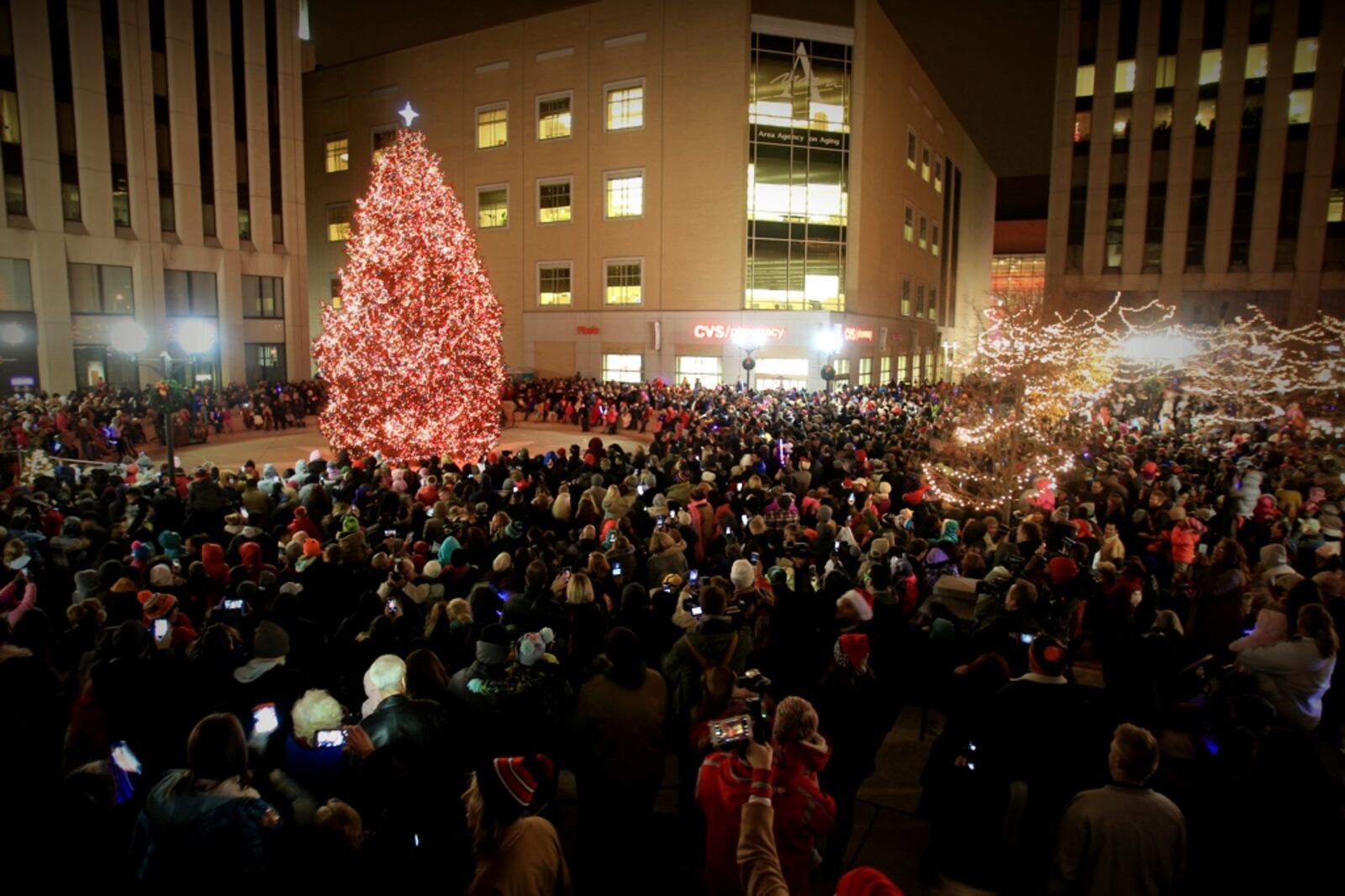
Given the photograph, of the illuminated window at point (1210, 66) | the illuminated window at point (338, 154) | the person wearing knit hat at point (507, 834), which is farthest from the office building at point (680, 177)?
the person wearing knit hat at point (507, 834)

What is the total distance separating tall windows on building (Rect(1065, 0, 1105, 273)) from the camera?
46312mm

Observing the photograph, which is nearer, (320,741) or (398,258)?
(320,741)

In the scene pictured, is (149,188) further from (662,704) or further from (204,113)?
(662,704)

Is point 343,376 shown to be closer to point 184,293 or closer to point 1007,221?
point 184,293

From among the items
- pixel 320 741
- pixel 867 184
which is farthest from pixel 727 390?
pixel 320 741

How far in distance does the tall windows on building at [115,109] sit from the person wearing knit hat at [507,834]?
3908 centimetres

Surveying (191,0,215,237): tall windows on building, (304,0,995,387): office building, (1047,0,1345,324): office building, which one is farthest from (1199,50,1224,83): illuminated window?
(191,0,215,237): tall windows on building

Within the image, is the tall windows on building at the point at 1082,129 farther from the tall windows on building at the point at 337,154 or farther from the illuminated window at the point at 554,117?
the tall windows on building at the point at 337,154

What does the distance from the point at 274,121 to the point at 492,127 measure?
414 inches

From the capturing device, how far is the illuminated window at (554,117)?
40.0 metres

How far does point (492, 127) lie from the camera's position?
42156 mm

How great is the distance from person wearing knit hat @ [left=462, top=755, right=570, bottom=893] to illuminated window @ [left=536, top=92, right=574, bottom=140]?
4092 cm

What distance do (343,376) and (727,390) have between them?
14814mm

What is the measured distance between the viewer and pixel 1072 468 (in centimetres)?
1500
